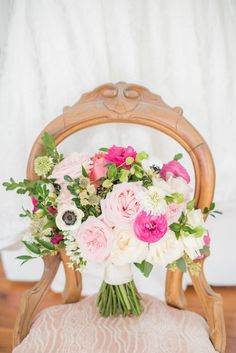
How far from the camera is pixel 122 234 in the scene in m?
0.81

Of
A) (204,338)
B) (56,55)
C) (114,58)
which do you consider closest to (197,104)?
(114,58)

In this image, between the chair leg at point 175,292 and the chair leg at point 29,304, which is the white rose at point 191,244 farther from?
the chair leg at point 29,304

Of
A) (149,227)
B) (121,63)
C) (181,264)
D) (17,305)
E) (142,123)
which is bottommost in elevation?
(17,305)

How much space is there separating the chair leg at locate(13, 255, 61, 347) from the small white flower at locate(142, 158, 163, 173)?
434 millimetres

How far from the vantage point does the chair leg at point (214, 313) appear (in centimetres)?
94

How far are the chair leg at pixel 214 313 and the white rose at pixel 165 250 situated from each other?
22 cm

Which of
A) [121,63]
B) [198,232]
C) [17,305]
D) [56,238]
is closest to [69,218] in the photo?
[56,238]

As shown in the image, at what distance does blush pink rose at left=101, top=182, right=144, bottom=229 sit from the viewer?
2.56 feet

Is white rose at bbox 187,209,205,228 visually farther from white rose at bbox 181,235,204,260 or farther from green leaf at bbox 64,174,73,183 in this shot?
green leaf at bbox 64,174,73,183

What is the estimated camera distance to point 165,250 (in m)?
0.81

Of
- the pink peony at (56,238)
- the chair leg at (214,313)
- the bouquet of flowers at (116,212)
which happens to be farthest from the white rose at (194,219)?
the pink peony at (56,238)

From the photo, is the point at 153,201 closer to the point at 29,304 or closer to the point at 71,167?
the point at 71,167

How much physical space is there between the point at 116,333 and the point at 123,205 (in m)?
0.38

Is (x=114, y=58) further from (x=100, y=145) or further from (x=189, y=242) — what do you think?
(x=189, y=242)
